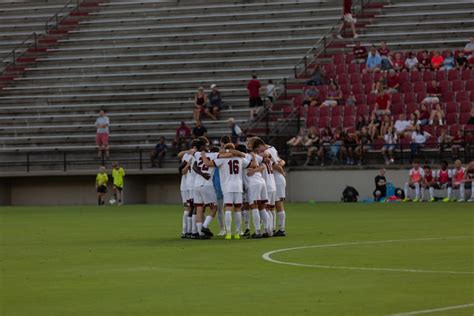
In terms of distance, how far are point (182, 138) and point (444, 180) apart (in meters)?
10.5

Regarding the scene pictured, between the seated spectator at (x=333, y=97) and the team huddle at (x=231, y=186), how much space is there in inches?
866

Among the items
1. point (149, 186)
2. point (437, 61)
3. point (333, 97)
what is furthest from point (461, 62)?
point (149, 186)

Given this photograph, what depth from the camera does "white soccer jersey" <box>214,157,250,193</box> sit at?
2428 cm

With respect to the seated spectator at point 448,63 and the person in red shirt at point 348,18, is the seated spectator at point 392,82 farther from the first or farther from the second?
the person in red shirt at point 348,18

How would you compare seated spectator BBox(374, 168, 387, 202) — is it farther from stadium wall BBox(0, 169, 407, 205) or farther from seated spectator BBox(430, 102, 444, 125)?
seated spectator BBox(430, 102, 444, 125)

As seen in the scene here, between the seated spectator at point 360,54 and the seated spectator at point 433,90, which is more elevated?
the seated spectator at point 360,54

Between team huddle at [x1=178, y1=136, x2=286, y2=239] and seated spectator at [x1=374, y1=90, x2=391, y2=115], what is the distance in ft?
67.2

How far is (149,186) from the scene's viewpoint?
1900 inches

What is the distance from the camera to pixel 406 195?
141 feet

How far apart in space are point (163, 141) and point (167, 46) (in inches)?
337

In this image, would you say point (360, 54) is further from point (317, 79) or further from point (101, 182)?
point (101, 182)

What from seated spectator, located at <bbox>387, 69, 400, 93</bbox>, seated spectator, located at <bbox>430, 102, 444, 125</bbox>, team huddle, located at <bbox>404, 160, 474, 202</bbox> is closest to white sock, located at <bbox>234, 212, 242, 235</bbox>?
team huddle, located at <bbox>404, 160, 474, 202</bbox>

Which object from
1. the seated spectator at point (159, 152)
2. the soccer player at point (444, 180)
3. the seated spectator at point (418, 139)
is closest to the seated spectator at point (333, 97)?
the seated spectator at point (418, 139)

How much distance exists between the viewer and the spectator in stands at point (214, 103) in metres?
49.0
